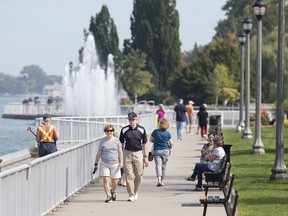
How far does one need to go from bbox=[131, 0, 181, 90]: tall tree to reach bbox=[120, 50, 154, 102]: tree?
1.46 metres

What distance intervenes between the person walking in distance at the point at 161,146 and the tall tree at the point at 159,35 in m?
98.9

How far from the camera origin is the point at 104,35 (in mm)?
139875

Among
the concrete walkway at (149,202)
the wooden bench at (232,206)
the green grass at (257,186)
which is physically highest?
the wooden bench at (232,206)

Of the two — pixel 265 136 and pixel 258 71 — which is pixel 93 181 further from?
pixel 265 136

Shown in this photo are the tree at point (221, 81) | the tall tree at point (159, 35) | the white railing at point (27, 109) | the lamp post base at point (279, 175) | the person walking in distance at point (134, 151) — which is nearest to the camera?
the person walking in distance at point (134, 151)

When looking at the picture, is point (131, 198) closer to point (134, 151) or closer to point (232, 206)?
point (134, 151)

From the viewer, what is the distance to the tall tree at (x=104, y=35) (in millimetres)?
139625

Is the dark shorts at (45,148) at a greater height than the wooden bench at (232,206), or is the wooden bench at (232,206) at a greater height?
the dark shorts at (45,148)

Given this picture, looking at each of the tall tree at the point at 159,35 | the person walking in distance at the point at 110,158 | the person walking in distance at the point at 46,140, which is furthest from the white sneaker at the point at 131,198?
the tall tree at the point at 159,35

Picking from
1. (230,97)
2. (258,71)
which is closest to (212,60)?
(230,97)

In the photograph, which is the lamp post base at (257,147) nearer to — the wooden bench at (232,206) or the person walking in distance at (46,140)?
the person walking in distance at (46,140)

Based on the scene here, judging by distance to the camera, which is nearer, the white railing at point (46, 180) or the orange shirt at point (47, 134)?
the white railing at point (46, 180)

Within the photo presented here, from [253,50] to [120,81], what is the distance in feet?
132

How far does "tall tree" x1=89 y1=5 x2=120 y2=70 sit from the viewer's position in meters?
140
